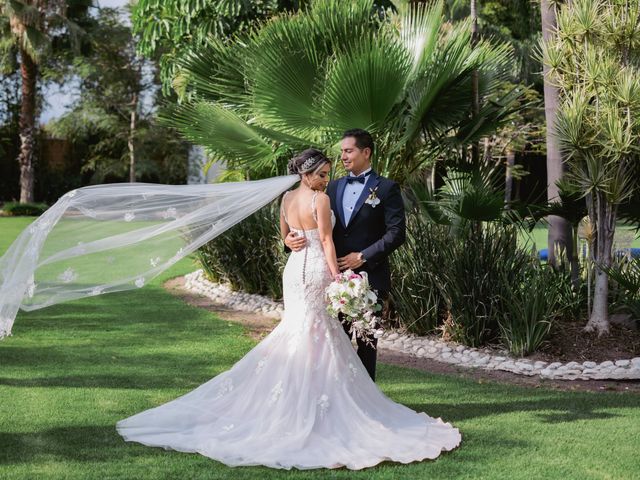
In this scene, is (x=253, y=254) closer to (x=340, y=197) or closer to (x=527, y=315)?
(x=527, y=315)

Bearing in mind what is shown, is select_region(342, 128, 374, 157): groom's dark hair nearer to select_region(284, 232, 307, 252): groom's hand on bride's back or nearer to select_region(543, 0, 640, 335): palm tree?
select_region(284, 232, 307, 252): groom's hand on bride's back

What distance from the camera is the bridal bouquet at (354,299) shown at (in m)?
4.96

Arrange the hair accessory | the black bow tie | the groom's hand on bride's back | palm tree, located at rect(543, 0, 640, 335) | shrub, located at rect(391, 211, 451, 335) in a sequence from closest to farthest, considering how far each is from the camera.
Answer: the hair accessory
the groom's hand on bride's back
the black bow tie
palm tree, located at rect(543, 0, 640, 335)
shrub, located at rect(391, 211, 451, 335)

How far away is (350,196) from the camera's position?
558 cm

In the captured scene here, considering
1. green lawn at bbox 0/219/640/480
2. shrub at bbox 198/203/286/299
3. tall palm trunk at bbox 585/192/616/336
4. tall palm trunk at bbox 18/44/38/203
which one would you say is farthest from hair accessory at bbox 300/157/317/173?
tall palm trunk at bbox 18/44/38/203

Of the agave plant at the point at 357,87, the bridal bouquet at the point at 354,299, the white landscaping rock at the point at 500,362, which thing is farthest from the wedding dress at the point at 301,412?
the agave plant at the point at 357,87

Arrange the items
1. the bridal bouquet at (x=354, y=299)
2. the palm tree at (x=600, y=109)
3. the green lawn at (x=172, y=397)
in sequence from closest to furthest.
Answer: the green lawn at (x=172, y=397) → the bridal bouquet at (x=354, y=299) → the palm tree at (x=600, y=109)

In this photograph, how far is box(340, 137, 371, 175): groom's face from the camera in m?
5.36

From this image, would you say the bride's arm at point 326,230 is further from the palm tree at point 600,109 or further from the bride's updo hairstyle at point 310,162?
the palm tree at point 600,109

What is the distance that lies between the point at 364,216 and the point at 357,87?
92.4 inches

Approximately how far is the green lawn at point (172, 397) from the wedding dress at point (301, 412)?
0.45ft

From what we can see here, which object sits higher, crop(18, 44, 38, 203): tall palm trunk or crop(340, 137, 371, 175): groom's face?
crop(18, 44, 38, 203): tall palm trunk

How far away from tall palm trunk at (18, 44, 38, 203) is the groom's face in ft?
83.9

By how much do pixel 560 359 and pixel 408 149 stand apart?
2.65 metres
